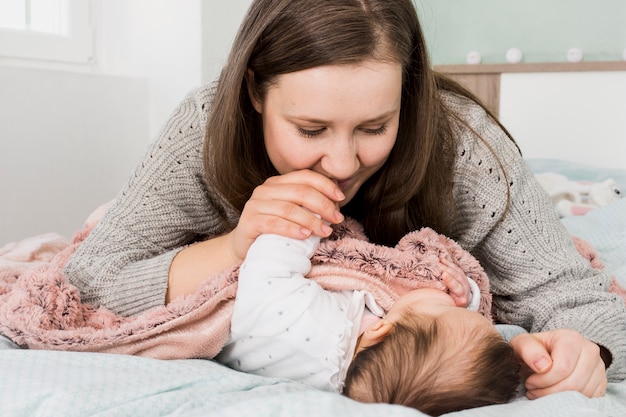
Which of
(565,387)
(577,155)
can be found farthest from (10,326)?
(577,155)

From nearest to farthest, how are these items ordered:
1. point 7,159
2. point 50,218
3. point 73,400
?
1. point 73,400
2. point 7,159
3. point 50,218

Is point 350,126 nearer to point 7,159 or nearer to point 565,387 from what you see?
point 565,387

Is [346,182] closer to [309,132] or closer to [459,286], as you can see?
[309,132]

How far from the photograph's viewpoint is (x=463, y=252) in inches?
44.6

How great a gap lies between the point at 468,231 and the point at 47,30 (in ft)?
5.90

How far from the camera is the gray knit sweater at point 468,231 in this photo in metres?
1.12

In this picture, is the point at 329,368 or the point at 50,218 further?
the point at 50,218

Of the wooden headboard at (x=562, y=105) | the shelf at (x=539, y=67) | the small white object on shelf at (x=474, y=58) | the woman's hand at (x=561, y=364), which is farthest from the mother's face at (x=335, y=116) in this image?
the small white object on shelf at (x=474, y=58)

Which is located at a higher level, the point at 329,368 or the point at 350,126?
the point at 350,126

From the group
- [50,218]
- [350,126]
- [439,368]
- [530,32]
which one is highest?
[530,32]

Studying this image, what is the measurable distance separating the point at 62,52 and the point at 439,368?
2029 millimetres

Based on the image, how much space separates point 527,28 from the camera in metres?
2.88

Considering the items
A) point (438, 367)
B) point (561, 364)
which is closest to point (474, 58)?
point (561, 364)

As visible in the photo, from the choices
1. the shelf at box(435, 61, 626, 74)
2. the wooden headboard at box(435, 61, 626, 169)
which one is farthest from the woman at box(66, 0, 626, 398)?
→ the wooden headboard at box(435, 61, 626, 169)
